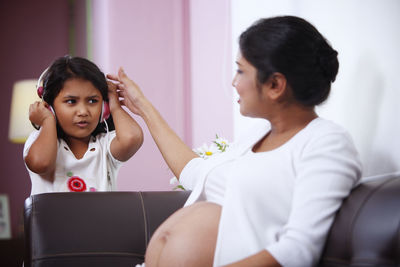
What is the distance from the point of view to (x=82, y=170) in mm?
1799

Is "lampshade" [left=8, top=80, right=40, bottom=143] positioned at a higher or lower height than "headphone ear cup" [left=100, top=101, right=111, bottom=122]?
lower

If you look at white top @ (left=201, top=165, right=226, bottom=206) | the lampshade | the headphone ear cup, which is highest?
the headphone ear cup

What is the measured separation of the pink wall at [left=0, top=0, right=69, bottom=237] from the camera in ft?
13.8

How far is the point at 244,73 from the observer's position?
112cm

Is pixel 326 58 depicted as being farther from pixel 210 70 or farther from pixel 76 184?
pixel 210 70

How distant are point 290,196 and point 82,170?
0.98 m

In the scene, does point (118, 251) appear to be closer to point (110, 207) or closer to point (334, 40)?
point (110, 207)

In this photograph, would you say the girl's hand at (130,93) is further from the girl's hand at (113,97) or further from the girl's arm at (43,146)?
the girl's arm at (43,146)

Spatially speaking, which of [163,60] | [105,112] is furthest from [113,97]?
[163,60]

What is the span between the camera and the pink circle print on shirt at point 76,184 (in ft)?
5.74

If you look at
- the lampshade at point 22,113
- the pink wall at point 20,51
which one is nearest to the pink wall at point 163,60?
the lampshade at point 22,113

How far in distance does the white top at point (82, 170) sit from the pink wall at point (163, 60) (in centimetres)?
129

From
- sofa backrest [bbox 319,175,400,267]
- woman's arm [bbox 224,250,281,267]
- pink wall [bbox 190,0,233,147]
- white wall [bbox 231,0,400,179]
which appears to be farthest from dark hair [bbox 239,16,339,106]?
pink wall [bbox 190,0,233,147]

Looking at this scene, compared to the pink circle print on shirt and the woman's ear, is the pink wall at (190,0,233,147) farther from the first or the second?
the woman's ear
